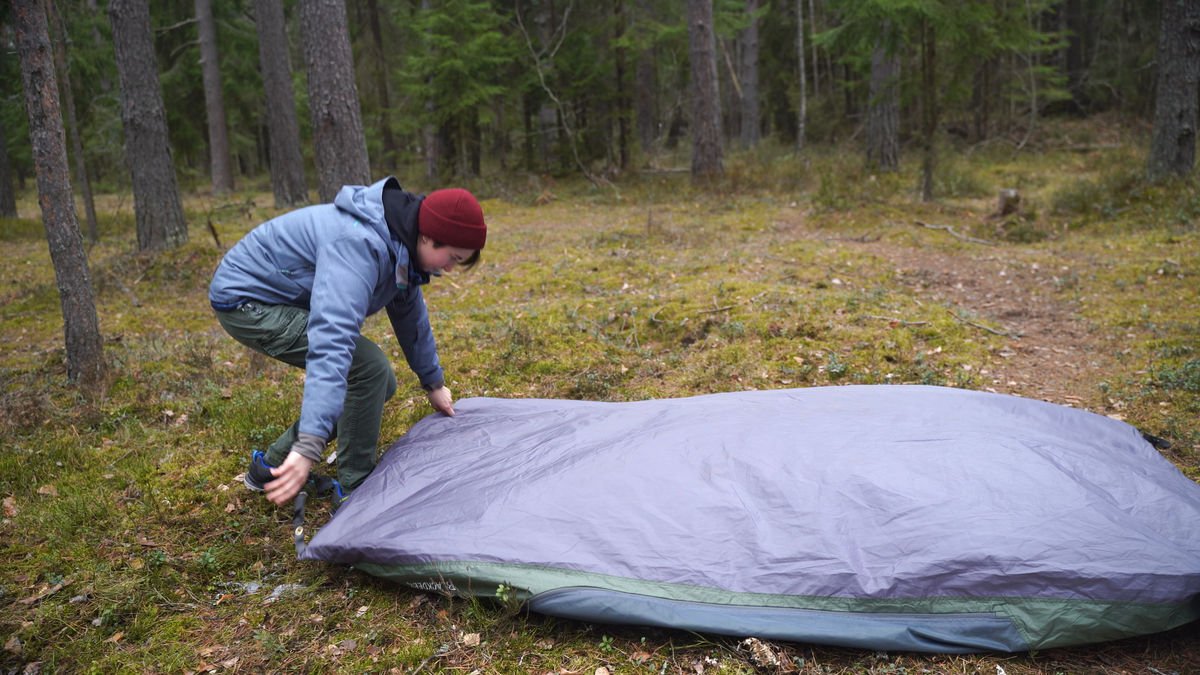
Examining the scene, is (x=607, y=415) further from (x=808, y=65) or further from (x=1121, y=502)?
(x=808, y=65)

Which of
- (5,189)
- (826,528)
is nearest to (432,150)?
(5,189)

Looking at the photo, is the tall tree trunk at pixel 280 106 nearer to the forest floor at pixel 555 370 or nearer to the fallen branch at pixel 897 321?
the forest floor at pixel 555 370

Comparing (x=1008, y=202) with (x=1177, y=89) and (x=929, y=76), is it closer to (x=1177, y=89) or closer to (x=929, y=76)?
(x=929, y=76)

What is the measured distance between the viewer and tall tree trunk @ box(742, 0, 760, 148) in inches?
727

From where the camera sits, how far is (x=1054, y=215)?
28.1ft

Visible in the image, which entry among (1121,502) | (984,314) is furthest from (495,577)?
(984,314)

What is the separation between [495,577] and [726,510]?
0.78 m

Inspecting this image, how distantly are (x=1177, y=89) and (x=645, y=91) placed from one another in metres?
10.8

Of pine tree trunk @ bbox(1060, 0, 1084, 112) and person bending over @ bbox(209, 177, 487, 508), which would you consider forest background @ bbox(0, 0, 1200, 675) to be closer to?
person bending over @ bbox(209, 177, 487, 508)

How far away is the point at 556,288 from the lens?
6.42 meters

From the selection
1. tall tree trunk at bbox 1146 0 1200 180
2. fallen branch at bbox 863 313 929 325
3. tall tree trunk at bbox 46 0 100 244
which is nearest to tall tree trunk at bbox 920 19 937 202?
tall tree trunk at bbox 1146 0 1200 180

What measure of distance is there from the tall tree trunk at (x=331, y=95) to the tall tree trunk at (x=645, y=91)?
8526 millimetres

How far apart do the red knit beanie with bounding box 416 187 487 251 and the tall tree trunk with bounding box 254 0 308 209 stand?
1127cm

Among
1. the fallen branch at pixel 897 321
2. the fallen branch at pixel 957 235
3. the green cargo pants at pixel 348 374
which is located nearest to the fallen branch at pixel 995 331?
the fallen branch at pixel 897 321
